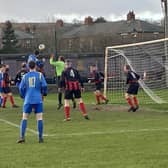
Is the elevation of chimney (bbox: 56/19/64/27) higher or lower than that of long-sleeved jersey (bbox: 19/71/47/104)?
higher

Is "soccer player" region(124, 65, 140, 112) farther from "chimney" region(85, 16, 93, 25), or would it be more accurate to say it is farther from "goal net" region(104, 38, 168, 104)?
"chimney" region(85, 16, 93, 25)

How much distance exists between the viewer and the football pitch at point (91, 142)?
35.3 ft

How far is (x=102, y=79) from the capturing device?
2841 cm

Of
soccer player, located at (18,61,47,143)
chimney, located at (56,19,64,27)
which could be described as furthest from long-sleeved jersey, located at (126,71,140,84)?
chimney, located at (56,19,64,27)

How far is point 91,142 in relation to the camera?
44.1 feet

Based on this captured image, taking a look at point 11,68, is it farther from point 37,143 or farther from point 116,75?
point 37,143

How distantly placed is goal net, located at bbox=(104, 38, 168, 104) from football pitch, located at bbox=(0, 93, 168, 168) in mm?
7524

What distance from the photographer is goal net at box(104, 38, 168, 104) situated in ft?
93.2

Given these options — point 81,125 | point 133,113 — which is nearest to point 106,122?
Answer: point 81,125

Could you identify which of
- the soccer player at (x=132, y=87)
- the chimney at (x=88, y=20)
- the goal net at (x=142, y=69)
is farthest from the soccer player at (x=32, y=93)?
the chimney at (x=88, y=20)

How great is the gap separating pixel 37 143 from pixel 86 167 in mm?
3508

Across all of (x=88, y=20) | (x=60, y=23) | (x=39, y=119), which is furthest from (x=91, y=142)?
(x=60, y=23)

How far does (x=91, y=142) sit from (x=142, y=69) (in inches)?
654

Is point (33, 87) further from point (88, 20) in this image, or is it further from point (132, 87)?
point (88, 20)
